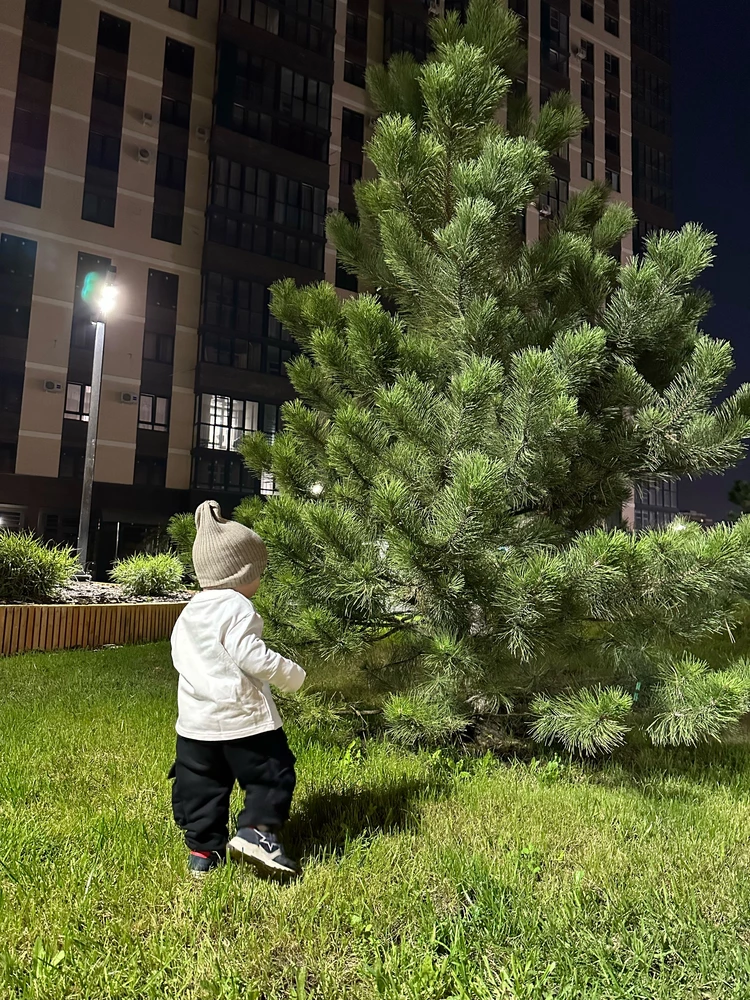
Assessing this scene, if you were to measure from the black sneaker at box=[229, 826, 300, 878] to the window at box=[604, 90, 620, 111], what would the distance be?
36.6m

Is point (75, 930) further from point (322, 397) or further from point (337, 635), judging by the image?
point (322, 397)

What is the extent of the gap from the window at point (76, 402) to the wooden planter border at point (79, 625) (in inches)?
575

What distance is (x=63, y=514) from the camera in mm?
20750

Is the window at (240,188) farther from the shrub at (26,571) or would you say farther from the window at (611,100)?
the shrub at (26,571)

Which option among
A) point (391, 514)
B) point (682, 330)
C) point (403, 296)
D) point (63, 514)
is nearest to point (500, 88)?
point (403, 296)

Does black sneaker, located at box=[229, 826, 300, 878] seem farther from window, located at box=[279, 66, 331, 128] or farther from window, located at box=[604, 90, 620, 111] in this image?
window, located at box=[604, 90, 620, 111]

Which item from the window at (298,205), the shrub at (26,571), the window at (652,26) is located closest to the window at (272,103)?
the window at (298,205)

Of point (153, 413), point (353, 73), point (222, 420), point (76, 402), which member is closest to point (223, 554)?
point (76, 402)

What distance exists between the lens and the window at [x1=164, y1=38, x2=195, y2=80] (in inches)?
930

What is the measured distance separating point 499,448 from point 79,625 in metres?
6.41

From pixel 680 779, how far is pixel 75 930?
2.93 meters

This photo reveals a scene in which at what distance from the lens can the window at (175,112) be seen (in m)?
23.5

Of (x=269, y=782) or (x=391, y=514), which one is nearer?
(x=269, y=782)

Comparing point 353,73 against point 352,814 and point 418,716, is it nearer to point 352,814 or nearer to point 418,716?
point 418,716
